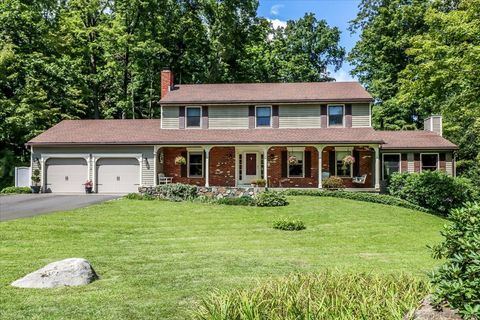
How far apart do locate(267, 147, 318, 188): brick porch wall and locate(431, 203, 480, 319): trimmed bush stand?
19.8 meters

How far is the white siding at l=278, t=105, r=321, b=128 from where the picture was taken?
2420 cm

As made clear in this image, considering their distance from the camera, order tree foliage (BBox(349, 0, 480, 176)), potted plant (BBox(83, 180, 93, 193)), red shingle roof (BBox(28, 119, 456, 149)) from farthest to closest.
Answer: potted plant (BBox(83, 180, 93, 193)) → red shingle roof (BBox(28, 119, 456, 149)) → tree foliage (BBox(349, 0, 480, 176))

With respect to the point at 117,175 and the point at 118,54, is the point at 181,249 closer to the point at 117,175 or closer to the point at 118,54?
the point at 117,175

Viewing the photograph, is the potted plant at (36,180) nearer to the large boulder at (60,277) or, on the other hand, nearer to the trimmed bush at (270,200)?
the trimmed bush at (270,200)

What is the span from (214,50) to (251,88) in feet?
37.1

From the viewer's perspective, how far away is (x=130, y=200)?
19.2 m

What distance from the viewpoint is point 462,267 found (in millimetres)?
3469

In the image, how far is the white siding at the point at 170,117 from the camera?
25.2 m

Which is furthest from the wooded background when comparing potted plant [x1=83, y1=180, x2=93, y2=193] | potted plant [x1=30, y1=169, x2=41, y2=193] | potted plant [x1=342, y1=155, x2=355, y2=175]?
potted plant [x1=342, y1=155, x2=355, y2=175]

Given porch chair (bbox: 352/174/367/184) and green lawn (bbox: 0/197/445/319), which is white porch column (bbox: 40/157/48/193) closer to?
green lawn (bbox: 0/197/445/319)

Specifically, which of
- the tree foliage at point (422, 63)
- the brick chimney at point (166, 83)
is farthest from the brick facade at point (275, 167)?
the brick chimney at point (166, 83)

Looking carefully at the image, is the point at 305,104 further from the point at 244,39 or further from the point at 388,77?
the point at 244,39

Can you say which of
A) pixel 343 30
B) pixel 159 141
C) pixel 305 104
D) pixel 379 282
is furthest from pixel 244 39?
pixel 379 282

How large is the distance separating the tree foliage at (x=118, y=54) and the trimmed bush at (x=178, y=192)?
44.7 ft
